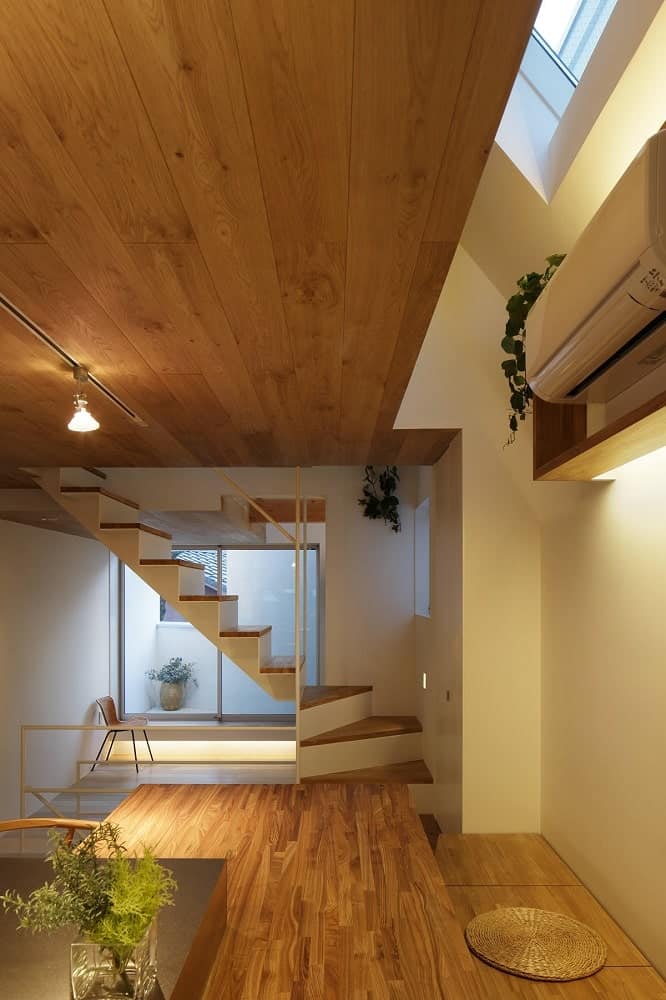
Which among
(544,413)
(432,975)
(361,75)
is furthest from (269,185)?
(432,975)

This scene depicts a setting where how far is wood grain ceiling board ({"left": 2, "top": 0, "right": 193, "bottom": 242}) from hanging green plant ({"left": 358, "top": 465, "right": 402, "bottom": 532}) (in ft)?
18.2

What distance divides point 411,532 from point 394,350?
15.1 ft

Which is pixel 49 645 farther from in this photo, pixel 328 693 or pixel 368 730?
pixel 368 730

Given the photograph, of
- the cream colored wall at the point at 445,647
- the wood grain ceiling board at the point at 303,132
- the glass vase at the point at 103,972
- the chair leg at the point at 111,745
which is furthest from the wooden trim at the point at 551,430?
the chair leg at the point at 111,745

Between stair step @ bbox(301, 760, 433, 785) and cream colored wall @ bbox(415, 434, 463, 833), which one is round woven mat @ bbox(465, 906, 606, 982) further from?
stair step @ bbox(301, 760, 433, 785)

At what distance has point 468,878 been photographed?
3707mm

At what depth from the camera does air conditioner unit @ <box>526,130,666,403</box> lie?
1.65m

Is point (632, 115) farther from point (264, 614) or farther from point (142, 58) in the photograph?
point (264, 614)

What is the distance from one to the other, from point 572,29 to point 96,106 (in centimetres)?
224

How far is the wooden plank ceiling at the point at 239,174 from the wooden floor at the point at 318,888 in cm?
203

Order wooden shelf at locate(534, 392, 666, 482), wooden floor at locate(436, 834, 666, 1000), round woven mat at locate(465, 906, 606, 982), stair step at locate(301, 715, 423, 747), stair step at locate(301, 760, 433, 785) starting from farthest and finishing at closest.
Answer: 1. stair step at locate(301, 715, 423, 747)
2. stair step at locate(301, 760, 433, 785)
3. round woven mat at locate(465, 906, 606, 982)
4. wooden floor at locate(436, 834, 666, 1000)
5. wooden shelf at locate(534, 392, 666, 482)

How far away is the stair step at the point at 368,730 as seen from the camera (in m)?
6.36

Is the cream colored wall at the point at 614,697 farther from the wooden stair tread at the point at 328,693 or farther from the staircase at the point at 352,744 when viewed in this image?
the wooden stair tread at the point at 328,693

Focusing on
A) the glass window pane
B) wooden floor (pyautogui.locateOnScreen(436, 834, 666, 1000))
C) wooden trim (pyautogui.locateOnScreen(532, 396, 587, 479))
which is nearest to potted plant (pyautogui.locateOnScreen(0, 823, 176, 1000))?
wooden floor (pyautogui.locateOnScreen(436, 834, 666, 1000))
